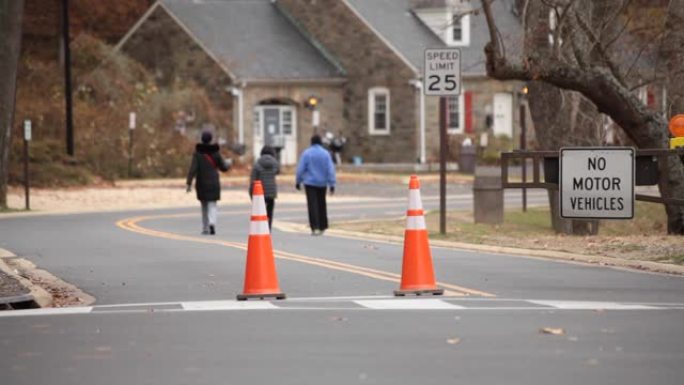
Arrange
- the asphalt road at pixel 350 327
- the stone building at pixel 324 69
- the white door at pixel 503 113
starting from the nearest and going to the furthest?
the asphalt road at pixel 350 327 < the stone building at pixel 324 69 < the white door at pixel 503 113

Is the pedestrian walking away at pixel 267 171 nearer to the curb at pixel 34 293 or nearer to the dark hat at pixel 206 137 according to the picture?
the dark hat at pixel 206 137

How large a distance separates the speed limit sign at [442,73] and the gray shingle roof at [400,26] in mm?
39291

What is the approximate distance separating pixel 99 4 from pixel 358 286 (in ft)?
187

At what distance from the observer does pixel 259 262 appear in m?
14.9

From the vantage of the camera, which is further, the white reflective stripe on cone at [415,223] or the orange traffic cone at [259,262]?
the white reflective stripe on cone at [415,223]

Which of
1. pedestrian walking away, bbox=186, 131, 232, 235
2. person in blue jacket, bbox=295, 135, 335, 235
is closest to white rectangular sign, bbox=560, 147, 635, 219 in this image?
person in blue jacket, bbox=295, 135, 335, 235

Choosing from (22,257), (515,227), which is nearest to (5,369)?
(22,257)

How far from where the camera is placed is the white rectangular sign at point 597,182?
730 inches

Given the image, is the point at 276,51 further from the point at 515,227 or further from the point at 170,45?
the point at 515,227

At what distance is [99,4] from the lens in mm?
72125

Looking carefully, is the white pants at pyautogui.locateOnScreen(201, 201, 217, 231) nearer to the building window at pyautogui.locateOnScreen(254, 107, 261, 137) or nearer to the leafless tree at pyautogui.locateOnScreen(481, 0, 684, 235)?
the leafless tree at pyautogui.locateOnScreen(481, 0, 684, 235)

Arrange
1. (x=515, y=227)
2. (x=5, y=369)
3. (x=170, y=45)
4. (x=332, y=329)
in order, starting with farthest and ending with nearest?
(x=170, y=45)
(x=515, y=227)
(x=332, y=329)
(x=5, y=369)

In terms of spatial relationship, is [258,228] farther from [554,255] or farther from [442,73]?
[442,73]

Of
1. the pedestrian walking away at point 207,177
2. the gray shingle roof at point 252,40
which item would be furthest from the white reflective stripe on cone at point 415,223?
the gray shingle roof at point 252,40
